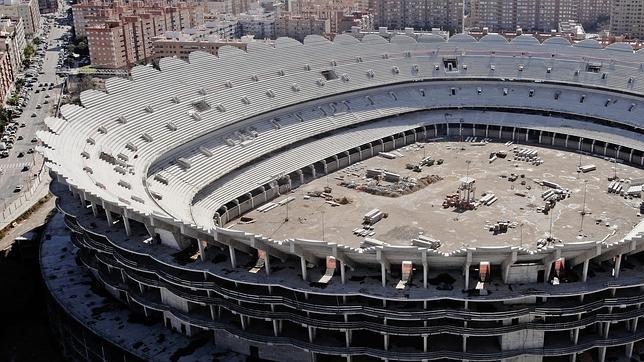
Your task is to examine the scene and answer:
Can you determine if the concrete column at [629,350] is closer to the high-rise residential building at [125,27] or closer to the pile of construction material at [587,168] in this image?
the pile of construction material at [587,168]

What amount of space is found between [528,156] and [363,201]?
2164 centimetres

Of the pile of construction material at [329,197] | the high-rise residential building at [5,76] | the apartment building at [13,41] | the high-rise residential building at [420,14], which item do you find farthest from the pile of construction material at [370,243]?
the high-rise residential building at [420,14]

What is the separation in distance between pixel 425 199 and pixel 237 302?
27.7 meters

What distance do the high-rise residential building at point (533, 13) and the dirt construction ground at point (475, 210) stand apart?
113 m

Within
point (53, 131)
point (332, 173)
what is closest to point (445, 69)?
point (332, 173)

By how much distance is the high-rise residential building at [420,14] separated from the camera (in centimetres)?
17775

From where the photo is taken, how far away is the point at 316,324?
3675 cm

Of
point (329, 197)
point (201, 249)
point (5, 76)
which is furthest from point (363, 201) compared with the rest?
point (5, 76)

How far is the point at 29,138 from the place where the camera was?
Result: 9262 centimetres

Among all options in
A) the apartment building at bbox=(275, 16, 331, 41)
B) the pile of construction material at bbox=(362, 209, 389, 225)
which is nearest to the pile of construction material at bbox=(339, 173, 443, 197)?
the pile of construction material at bbox=(362, 209, 389, 225)

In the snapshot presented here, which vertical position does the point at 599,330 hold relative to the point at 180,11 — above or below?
below

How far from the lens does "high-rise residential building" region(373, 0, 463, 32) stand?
178 meters

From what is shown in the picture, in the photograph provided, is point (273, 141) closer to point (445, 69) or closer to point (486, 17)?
point (445, 69)

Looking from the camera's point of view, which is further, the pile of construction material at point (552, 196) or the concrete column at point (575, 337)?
the pile of construction material at point (552, 196)
